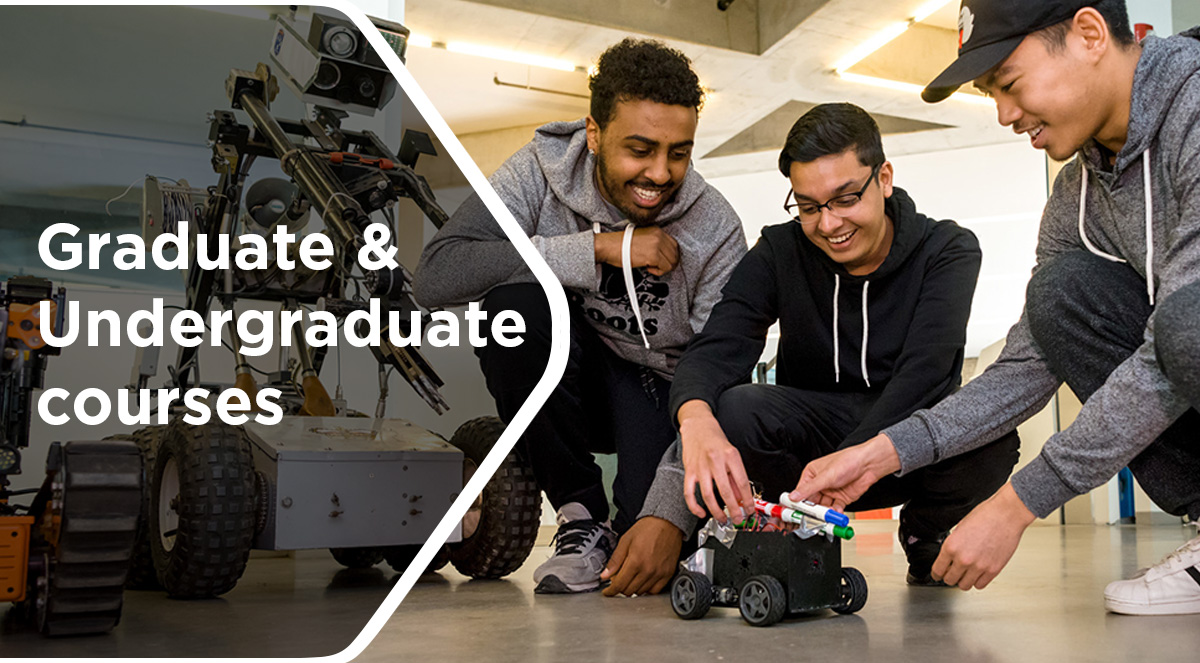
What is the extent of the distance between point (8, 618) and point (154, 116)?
1104 mm

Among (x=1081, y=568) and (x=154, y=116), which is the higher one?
(x=154, y=116)

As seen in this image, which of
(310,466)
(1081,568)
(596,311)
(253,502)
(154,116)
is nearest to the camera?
(253,502)

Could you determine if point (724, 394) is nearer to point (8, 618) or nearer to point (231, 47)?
point (8, 618)

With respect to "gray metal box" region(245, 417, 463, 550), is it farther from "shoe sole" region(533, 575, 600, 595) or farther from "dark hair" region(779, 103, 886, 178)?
"dark hair" region(779, 103, 886, 178)

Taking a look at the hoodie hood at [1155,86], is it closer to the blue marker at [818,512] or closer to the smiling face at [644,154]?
the blue marker at [818,512]

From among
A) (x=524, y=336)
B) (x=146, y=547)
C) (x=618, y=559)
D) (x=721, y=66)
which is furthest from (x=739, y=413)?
(x=721, y=66)

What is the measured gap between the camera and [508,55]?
4.69 metres

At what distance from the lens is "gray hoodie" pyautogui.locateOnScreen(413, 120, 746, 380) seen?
58.4 inches

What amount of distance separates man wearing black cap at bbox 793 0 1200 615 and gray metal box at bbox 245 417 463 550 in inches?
25.7

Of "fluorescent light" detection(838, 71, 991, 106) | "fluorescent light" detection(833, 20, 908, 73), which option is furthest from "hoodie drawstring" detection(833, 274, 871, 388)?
"fluorescent light" detection(838, 71, 991, 106)

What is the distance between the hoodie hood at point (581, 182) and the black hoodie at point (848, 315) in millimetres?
161

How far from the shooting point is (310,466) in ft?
4.59

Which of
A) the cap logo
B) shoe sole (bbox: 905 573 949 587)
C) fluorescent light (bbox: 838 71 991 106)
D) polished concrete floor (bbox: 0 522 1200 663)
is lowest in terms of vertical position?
shoe sole (bbox: 905 573 949 587)

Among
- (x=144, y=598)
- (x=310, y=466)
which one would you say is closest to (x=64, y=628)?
(x=144, y=598)
